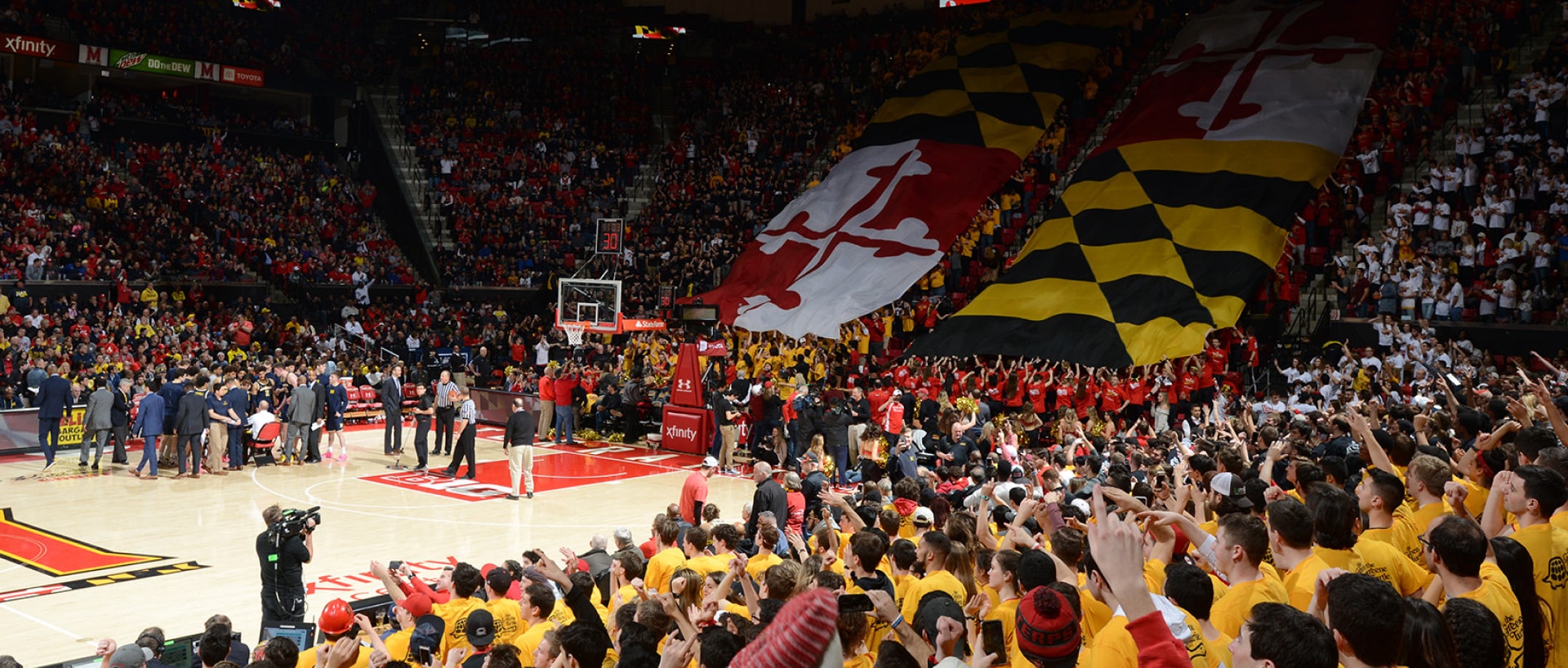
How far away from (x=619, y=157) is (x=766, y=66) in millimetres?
5979

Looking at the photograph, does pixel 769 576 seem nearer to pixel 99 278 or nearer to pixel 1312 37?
pixel 1312 37

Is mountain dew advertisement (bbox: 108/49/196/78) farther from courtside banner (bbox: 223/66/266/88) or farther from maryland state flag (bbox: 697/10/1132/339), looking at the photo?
maryland state flag (bbox: 697/10/1132/339)

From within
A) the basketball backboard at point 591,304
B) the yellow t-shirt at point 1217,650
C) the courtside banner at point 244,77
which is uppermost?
the courtside banner at point 244,77

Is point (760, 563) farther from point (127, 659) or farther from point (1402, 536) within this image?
point (1402, 536)

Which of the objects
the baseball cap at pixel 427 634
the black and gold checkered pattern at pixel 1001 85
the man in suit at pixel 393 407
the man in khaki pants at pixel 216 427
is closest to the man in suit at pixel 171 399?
the man in khaki pants at pixel 216 427

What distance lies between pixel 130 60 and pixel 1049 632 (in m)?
36.7

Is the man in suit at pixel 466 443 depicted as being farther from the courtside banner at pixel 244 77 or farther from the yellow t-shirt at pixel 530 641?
the courtside banner at pixel 244 77

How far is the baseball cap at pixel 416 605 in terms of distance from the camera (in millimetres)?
7609

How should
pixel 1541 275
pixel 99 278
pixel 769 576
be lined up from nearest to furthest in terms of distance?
pixel 769 576 → pixel 1541 275 → pixel 99 278

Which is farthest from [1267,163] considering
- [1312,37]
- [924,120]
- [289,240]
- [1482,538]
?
[289,240]

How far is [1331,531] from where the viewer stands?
217 inches

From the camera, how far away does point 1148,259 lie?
2305 cm

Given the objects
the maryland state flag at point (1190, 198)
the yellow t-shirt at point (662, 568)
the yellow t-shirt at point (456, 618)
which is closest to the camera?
the yellow t-shirt at point (456, 618)

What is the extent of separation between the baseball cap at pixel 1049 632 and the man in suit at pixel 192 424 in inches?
674
